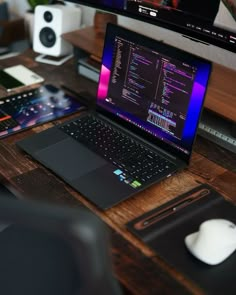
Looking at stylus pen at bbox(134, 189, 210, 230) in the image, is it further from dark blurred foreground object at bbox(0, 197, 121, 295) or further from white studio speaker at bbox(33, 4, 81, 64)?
white studio speaker at bbox(33, 4, 81, 64)

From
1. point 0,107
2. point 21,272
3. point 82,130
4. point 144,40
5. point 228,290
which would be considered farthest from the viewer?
point 0,107

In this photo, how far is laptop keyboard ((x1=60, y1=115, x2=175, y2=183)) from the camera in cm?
100

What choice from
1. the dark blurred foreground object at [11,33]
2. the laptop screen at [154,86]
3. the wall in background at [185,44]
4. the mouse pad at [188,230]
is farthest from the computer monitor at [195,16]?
the dark blurred foreground object at [11,33]

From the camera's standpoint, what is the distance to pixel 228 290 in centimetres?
74

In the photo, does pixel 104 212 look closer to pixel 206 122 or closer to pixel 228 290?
pixel 228 290

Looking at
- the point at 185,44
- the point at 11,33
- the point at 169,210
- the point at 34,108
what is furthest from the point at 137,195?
the point at 11,33

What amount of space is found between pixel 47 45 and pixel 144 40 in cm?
63

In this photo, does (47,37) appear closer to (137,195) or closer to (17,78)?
(17,78)

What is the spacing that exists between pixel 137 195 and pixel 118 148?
0.53ft

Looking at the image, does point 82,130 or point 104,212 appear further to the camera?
point 82,130

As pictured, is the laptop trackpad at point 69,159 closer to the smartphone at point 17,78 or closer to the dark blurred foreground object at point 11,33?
the smartphone at point 17,78

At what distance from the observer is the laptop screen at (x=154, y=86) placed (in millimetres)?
965

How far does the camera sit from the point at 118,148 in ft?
3.51

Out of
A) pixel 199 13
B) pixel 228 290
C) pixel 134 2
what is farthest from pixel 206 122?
pixel 228 290
